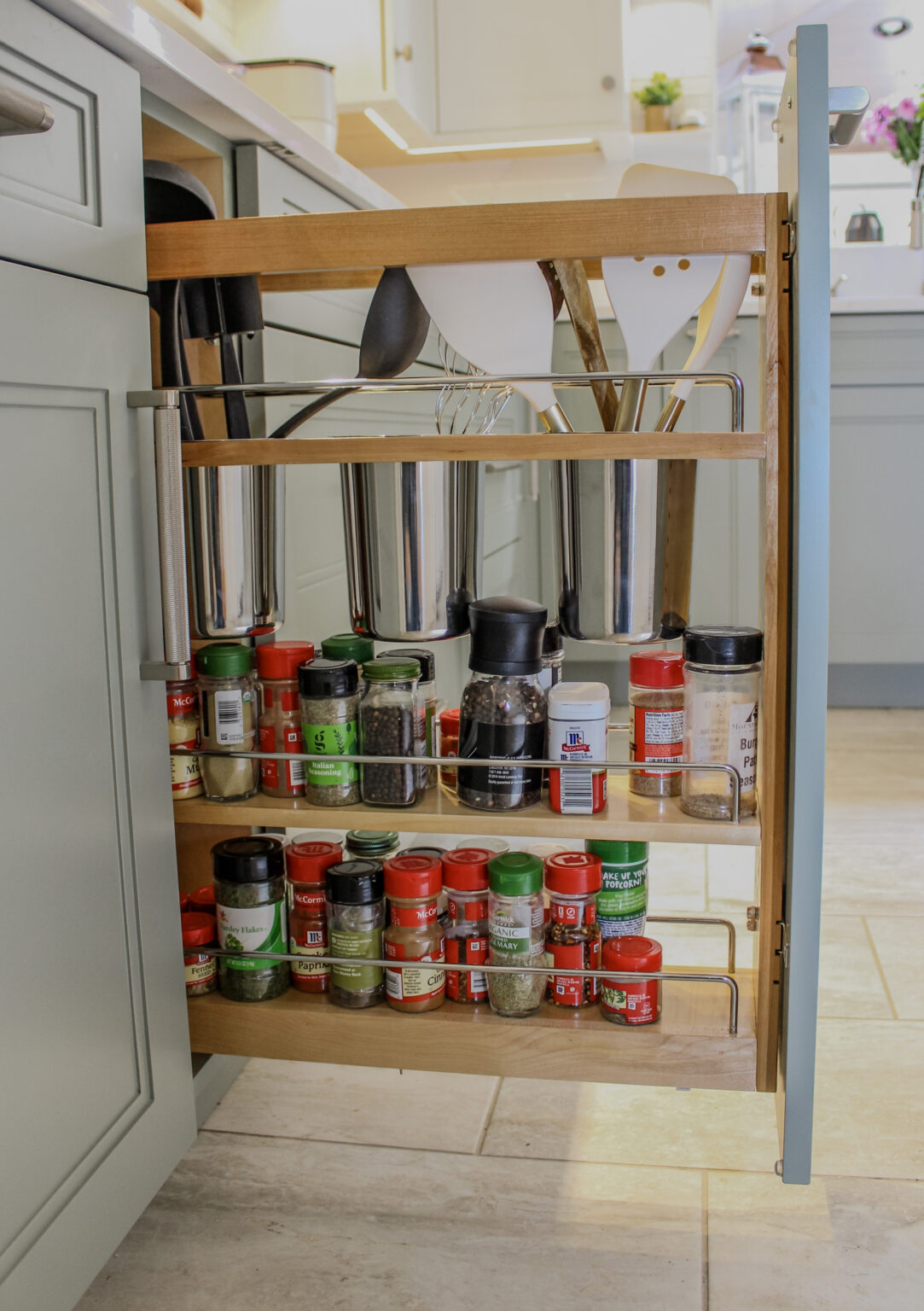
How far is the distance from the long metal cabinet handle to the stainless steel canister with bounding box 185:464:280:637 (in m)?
0.35

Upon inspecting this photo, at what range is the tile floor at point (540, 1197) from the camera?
95 centimetres

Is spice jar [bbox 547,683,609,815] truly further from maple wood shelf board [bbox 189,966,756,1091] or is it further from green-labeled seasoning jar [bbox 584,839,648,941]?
maple wood shelf board [bbox 189,966,756,1091]

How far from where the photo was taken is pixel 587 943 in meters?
1.00

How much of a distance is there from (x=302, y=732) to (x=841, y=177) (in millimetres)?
3756

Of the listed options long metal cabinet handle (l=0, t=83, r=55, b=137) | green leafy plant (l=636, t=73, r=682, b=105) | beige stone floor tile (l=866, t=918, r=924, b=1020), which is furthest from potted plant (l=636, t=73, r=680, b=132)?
long metal cabinet handle (l=0, t=83, r=55, b=137)

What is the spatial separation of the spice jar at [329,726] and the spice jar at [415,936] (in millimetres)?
83

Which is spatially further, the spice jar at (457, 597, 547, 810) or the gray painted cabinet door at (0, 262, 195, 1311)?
the spice jar at (457, 597, 547, 810)

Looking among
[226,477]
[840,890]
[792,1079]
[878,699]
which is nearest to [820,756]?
[792,1079]

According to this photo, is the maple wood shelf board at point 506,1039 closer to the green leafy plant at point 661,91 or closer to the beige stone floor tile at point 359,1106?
the beige stone floor tile at point 359,1106

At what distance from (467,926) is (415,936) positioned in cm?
5

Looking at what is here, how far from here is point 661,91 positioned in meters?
3.15

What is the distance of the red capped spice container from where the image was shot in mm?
973

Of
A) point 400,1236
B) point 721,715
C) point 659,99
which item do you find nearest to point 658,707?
point 721,715

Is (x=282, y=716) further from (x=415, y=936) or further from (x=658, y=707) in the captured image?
(x=658, y=707)
